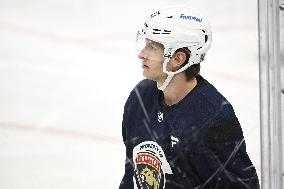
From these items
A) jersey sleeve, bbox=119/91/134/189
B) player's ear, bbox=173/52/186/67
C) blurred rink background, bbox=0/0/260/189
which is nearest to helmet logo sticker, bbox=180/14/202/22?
player's ear, bbox=173/52/186/67

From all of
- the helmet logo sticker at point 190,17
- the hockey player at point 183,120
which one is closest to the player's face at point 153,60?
the hockey player at point 183,120

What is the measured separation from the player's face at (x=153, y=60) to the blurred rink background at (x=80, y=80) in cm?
15

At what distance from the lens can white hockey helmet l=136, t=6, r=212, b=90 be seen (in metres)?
1.85

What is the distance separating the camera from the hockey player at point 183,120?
1843 millimetres

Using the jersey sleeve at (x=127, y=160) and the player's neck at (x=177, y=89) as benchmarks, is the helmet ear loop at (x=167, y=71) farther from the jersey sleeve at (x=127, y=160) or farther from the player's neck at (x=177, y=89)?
the jersey sleeve at (x=127, y=160)

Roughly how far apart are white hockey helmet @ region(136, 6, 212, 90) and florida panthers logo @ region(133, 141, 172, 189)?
0.23 m

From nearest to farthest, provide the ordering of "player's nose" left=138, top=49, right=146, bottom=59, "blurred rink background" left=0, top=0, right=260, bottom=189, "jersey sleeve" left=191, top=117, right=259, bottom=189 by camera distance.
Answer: "jersey sleeve" left=191, top=117, right=259, bottom=189 < "player's nose" left=138, top=49, right=146, bottom=59 < "blurred rink background" left=0, top=0, right=260, bottom=189

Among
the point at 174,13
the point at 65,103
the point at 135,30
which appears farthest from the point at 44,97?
the point at 174,13

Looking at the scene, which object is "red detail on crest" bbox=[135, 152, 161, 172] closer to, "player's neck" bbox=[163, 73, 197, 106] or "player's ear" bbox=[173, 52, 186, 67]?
"player's neck" bbox=[163, 73, 197, 106]

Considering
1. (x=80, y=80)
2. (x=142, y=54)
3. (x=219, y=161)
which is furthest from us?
(x=80, y=80)

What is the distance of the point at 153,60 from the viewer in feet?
6.33

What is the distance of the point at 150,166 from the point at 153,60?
0.32 metres

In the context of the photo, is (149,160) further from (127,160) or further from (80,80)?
(80,80)

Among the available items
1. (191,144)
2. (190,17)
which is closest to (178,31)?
(190,17)
